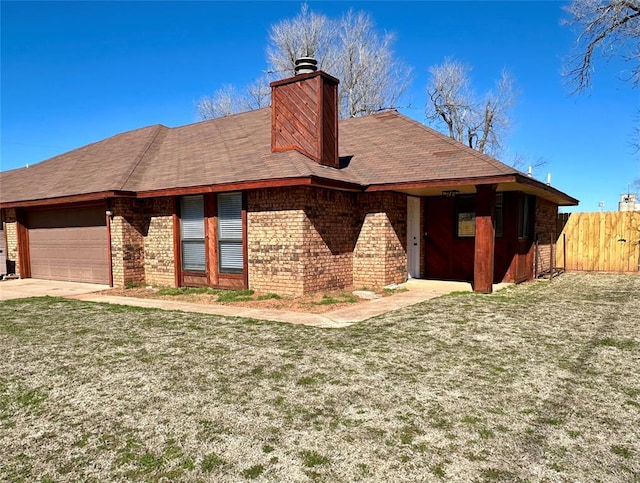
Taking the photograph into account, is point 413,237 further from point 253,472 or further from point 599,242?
point 253,472

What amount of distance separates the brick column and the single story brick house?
0.09 ft

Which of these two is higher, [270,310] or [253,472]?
[253,472]

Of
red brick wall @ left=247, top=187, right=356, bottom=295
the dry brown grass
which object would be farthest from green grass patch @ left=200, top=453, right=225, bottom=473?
red brick wall @ left=247, top=187, right=356, bottom=295

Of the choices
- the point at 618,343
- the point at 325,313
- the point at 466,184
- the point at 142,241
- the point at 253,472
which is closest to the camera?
the point at 253,472

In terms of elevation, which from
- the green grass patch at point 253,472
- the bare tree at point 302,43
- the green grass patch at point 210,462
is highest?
the bare tree at point 302,43

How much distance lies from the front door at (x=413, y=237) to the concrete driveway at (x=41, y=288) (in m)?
7.93

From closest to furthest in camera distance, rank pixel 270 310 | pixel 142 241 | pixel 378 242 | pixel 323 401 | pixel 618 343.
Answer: pixel 323 401, pixel 618 343, pixel 270 310, pixel 378 242, pixel 142 241

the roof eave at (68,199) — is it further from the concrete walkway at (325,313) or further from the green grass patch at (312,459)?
the green grass patch at (312,459)

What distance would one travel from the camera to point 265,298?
29.8 feet

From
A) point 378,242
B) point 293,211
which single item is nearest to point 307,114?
point 293,211

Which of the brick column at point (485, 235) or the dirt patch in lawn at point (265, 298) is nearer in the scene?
the dirt patch in lawn at point (265, 298)

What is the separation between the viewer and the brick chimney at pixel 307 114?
10281 millimetres

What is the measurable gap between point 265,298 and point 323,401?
18.2 ft

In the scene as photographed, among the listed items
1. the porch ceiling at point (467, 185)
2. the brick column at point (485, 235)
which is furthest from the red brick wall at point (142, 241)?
the brick column at point (485, 235)
